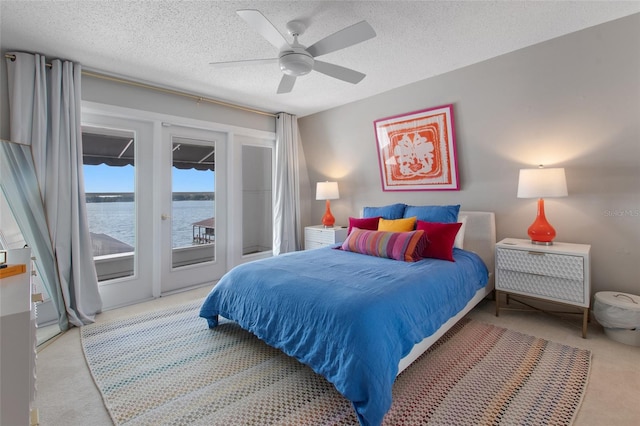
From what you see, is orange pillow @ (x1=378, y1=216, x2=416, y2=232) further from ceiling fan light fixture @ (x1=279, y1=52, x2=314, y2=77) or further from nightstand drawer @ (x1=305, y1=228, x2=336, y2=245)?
ceiling fan light fixture @ (x1=279, y1=52, x2=314, y2=77)

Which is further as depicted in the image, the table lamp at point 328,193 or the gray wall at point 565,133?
the table lamp at point 328,193

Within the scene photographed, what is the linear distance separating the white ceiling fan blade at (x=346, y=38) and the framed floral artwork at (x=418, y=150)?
1.81m

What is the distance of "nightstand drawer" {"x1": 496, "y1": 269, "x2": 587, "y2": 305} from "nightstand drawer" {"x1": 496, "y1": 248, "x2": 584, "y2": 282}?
0.12 ft

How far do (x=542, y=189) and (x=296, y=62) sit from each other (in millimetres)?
2235

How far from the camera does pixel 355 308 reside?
64.0 inches

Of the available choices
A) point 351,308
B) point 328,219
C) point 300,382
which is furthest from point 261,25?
point 328,219

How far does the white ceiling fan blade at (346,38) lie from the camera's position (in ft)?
5.91

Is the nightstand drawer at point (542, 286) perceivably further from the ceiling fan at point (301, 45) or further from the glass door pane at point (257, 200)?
the glass door pane at point (257, 200)

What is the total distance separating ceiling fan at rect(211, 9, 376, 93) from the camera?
5.89 feet

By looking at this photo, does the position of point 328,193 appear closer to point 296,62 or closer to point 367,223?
point 367,223

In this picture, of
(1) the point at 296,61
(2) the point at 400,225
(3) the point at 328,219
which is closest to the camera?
(1) the point at 296,61

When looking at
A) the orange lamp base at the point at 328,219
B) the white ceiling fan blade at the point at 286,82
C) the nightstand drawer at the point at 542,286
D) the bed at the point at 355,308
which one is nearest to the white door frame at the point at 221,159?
the orange lamp base at the point at 328,219

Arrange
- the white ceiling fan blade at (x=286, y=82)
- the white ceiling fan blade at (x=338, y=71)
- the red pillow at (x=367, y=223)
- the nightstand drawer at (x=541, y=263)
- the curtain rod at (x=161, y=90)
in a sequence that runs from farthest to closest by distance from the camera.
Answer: the red pillow at (x=367, y=223) < the curtain rod at (x=161, y=90) < the white ceiling fan blade at (x=286, y=82) < the nightstand drawer at (x=541, y=263) < the white ceiling fan blade at (x=338, y=71)

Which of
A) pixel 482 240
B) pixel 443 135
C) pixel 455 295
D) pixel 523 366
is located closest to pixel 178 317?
pixel 455 295
